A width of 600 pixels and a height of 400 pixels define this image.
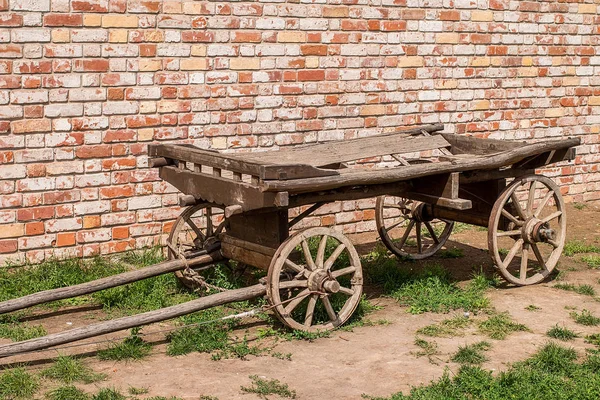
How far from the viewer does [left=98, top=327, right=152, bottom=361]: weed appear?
18.1ft

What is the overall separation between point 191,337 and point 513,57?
557cm

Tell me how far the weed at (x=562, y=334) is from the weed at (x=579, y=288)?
3.67ft

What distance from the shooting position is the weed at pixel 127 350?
551 cm

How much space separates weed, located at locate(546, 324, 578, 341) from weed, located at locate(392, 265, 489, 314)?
2.18ft

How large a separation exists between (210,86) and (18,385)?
12.0ft

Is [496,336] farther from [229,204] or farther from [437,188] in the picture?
[229,204]

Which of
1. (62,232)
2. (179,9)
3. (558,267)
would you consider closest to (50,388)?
(62,232)

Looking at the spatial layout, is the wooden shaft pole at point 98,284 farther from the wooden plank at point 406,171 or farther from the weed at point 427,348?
the weed at point 427,348

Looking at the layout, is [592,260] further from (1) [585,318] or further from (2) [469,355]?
(2) [469,355]

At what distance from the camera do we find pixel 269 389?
16.4 feet

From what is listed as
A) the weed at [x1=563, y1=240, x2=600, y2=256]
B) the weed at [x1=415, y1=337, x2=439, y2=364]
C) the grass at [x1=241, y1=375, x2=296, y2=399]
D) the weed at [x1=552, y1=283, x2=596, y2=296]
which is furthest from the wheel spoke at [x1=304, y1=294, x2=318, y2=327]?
the weed at [x1=563, y1=240, x2=600, y2=256]

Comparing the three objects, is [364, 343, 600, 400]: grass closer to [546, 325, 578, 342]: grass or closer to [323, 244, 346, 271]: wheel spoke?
[546, 325, 578, 342]: grass

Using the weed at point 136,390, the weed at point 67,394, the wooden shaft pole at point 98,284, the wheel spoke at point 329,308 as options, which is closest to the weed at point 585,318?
the wheel spoke at point 329,308

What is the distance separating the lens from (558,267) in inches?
309
